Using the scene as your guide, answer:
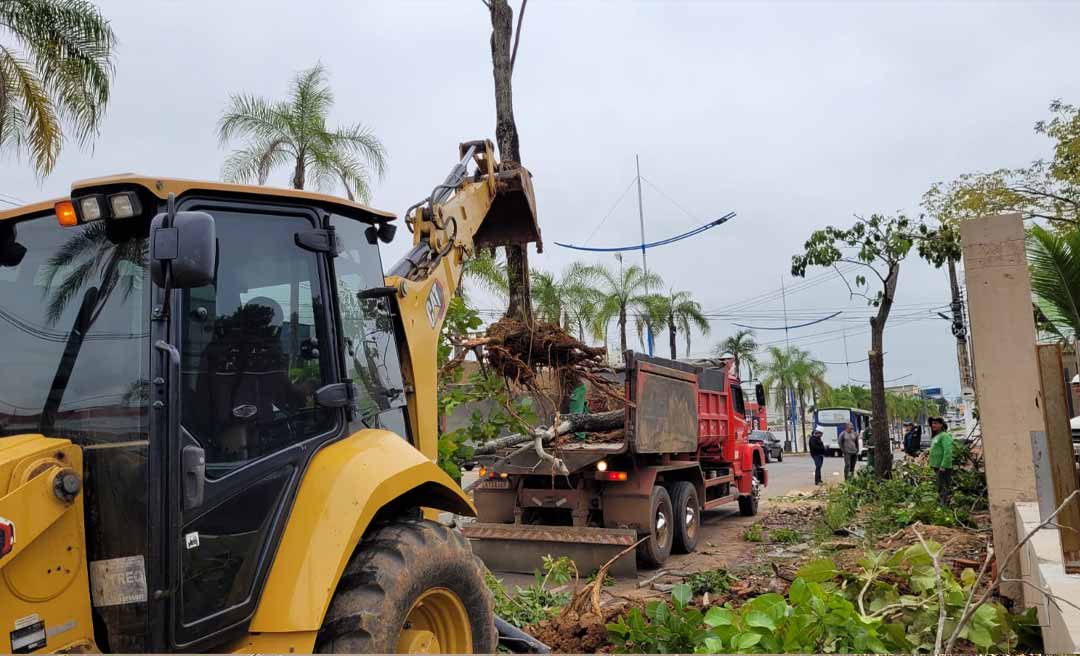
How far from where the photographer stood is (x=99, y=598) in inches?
110

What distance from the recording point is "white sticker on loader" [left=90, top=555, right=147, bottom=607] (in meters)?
2.79

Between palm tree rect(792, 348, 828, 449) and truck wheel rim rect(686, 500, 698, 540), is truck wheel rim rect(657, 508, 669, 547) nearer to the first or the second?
truck wheel rim rect(686, 500, 698, 540)

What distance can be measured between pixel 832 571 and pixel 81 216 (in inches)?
188

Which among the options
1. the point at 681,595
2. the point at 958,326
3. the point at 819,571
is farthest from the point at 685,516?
the point at 958,326

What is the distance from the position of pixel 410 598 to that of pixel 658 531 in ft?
22.9

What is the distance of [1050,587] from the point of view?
13.2 feet

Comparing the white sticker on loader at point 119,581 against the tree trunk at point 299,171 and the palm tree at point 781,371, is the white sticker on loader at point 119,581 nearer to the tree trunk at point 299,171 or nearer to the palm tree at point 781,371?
the tree trunk at point 299,171

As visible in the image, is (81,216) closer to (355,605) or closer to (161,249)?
(161,249)

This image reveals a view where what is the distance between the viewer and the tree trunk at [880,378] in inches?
594

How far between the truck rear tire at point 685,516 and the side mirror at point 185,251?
870 cm

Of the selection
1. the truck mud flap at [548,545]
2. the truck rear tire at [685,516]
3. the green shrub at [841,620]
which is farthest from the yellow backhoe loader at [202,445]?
the truck rear tire at [685,516]

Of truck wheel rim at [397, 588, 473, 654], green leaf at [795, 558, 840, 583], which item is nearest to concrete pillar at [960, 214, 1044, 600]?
green leaf at [795, 558, 840, 583]

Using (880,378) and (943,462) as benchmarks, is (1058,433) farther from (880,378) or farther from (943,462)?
(880,378)

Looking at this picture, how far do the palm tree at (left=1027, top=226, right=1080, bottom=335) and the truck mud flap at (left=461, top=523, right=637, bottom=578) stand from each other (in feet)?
18.1
